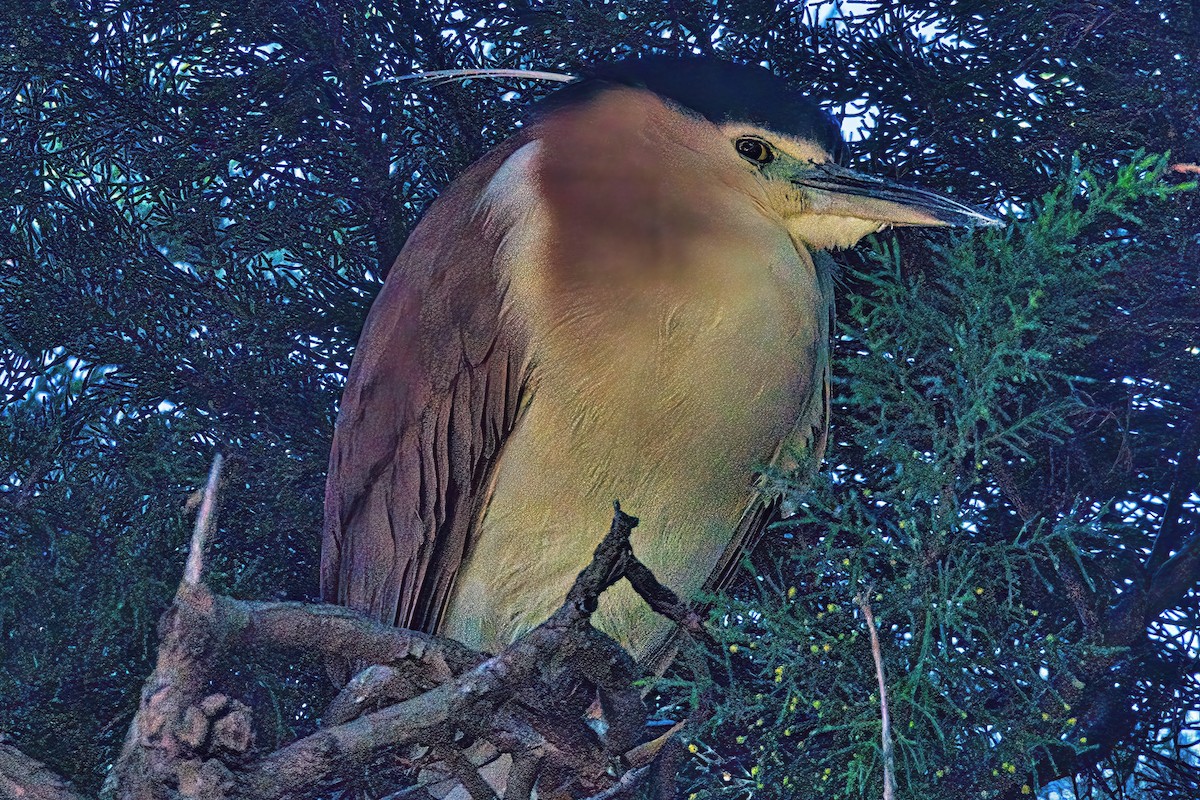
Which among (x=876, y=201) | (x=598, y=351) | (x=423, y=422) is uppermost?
(x=876, y=201)

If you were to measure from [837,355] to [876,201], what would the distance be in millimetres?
170

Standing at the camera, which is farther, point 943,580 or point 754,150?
point 754,150

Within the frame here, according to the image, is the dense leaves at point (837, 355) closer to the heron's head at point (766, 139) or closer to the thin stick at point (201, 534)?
the heron's head at point (766, 139)

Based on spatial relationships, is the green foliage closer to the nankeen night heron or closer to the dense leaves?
the dense leaves

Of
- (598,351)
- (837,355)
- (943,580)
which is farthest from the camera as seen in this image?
(837,355)

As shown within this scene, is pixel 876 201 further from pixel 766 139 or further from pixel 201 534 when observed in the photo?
pixel 201 534

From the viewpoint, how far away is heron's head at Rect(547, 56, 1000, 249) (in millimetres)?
1191

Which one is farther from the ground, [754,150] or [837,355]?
[754,150]

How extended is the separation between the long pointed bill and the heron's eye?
3 centimetres

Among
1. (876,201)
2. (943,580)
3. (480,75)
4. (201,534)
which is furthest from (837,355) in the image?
(201,534)

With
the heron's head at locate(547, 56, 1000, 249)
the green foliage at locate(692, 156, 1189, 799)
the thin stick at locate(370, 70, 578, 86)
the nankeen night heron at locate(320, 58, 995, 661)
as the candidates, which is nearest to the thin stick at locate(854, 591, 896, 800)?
the green foliage at locate(692, 156, 1189, 799)

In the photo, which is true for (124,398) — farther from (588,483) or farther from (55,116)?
(588,483)

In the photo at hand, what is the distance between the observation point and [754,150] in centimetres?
122

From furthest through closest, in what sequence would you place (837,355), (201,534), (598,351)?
(837,355)
(598,351)
(201,534)
